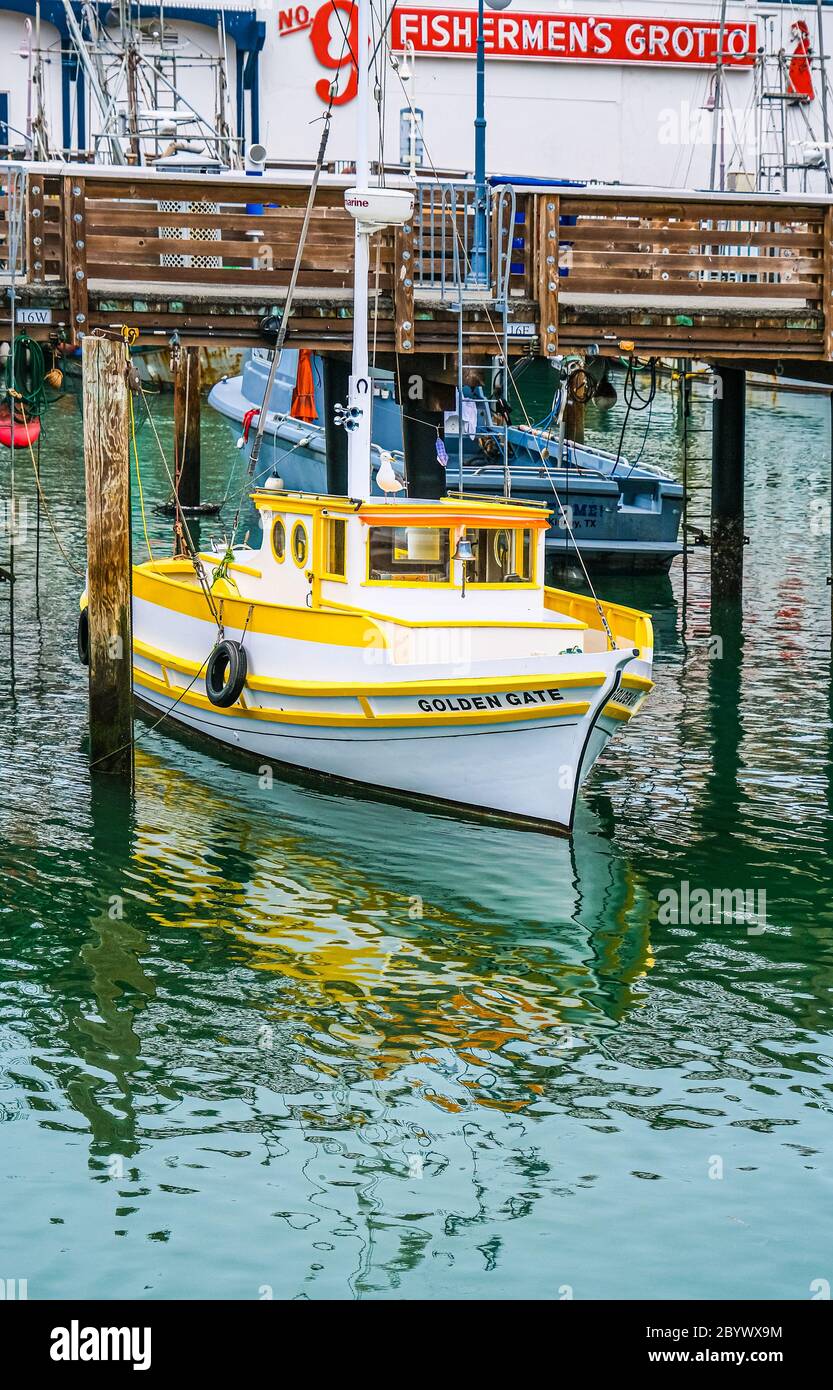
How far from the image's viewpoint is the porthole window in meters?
17.2

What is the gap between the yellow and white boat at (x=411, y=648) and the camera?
15.6 metres

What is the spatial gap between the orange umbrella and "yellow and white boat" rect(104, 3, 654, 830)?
14907 millimetres

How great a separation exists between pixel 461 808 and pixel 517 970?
3.59 m

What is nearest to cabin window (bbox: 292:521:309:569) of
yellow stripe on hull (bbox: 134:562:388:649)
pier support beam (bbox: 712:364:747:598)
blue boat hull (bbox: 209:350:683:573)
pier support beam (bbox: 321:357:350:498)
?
yellow stripe on hull (bbox: 134:562:388:649)

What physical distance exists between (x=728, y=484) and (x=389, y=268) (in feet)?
28.0

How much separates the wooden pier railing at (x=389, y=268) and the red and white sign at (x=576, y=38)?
27.9 metres

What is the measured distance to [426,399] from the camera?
19.6 m

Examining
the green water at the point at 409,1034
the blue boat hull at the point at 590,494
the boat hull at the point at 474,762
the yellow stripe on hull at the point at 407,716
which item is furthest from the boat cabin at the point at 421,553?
the blue boat hull at the point at 590,494

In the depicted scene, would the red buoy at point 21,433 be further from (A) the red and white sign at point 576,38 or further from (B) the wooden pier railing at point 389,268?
(A) the red and white sign at point 576,38

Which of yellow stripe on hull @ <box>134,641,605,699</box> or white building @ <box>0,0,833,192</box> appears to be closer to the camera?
yellow stripe on hull @ <box>134,641,605,699</box>

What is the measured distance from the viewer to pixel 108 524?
52.3 feet

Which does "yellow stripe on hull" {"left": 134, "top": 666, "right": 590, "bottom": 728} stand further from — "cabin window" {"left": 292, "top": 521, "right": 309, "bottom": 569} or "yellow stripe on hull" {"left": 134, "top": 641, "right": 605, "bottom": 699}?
"cabin window" {"left": 292, "top": 521, "right": 309, "bottom": 569}

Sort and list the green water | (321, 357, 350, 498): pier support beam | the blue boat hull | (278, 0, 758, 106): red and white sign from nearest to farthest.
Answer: the green water, (321, 357, 350, 498): pier support beam, the blue boat hull, (278, 0, 758, 106): red and white sign

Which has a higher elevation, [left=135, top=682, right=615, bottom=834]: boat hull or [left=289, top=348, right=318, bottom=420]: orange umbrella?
[left=289, top=348, right=318, bottom=420]: orange umbrella
